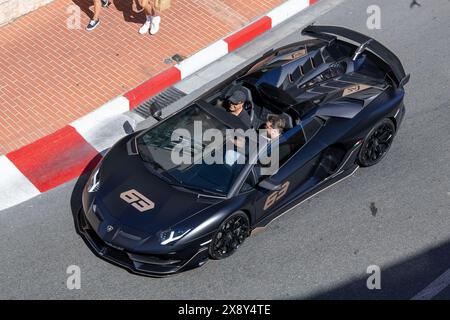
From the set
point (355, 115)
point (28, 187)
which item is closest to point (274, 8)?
point (355, 115)

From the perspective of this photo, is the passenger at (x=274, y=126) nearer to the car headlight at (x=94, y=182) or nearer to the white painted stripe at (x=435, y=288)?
the car headlight at (x=94, y=182)

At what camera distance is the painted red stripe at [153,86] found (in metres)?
11.0

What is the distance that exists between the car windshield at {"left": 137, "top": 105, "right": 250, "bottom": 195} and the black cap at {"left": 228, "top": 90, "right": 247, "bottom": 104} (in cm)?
30

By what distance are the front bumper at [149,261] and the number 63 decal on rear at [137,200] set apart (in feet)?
1.63

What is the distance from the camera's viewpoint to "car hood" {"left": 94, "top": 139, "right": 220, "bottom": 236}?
8.23 meters

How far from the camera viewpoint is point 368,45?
1009 centimetres

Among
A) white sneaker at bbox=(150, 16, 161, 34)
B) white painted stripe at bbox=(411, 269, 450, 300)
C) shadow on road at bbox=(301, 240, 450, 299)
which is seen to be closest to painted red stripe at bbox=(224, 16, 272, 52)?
white sneaker at bbox=(150, 16, 161, 34)

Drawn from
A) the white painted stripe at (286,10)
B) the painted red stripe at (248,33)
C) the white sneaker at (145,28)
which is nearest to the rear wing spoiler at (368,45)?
the painted red stripe at (248,33)

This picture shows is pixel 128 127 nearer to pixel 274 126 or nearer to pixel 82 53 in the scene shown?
pixel 82 53

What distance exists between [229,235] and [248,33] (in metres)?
4.53

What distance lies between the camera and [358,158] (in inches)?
379

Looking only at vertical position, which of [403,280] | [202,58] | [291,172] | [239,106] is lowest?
[202,58]

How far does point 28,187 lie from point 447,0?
7335 mm

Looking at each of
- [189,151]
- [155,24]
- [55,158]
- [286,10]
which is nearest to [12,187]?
[55,158]
